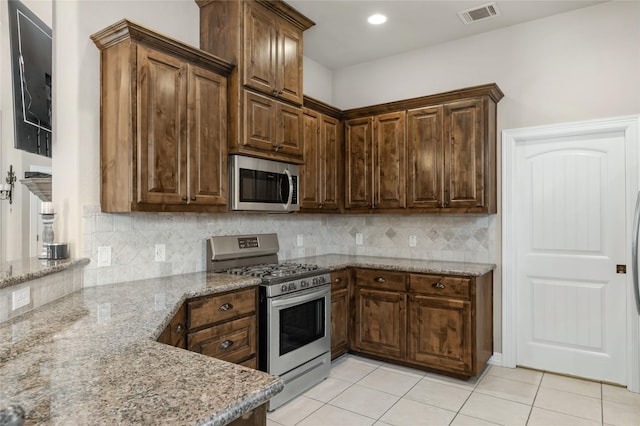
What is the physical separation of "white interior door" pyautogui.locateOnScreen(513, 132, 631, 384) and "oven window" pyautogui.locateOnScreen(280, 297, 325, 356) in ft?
6.23

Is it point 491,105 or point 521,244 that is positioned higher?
point 491,105

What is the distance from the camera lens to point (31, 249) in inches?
105

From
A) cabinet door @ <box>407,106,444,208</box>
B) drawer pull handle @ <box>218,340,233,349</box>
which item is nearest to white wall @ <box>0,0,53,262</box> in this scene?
drawer pull handle @ <box>218,340,233,349</box>

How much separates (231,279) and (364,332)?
1628mm

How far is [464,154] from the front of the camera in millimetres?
3576

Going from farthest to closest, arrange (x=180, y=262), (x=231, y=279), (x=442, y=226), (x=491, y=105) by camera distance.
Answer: (x=442, y=226) → (x=491, y=105) → (x=180, y=262) → (x=231, y=279)

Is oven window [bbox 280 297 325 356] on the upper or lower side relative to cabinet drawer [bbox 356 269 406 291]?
lower

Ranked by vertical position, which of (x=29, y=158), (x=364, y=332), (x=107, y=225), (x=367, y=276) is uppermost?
(x=29, y=158)

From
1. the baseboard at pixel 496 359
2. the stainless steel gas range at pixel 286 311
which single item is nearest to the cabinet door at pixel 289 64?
the stainless steel gas range at pixel 286 311

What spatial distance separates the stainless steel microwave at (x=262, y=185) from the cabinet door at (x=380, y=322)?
1.12m

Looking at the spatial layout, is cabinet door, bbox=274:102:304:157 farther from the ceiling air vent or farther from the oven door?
the ceiling air vent

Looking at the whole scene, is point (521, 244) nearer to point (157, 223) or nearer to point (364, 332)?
point (364, 332)

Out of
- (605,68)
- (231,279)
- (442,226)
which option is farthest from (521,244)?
(231,279)

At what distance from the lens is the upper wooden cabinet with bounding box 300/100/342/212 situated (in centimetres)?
388
